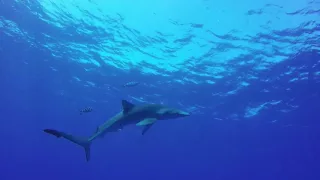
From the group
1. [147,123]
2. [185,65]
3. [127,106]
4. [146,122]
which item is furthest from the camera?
[185,65]

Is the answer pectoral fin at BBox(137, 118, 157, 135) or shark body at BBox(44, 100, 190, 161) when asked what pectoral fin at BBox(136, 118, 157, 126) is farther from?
shark body at BBox(44, 100, 190, 161)

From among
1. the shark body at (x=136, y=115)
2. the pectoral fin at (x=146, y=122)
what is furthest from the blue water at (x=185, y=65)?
the pectoral fin at (x=146, y=122)

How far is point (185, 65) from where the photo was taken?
964 inches

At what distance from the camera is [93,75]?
3141 centimetres

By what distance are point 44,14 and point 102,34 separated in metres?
4.65

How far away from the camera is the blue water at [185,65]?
1788cm

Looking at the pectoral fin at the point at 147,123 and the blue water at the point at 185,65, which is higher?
the blue water at the point at 185,65

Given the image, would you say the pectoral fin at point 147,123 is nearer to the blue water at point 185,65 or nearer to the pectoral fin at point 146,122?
the pectoral fin at point 146,122

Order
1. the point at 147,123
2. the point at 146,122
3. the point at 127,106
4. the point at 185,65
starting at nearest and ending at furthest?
the point at 147,123
the point at 146,122
the point at 127,106
the point at 185,65

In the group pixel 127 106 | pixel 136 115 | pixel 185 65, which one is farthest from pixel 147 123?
pixel 185 65

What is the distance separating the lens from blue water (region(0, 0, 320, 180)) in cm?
1788

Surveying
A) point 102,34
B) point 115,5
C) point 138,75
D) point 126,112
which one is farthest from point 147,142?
point 126,112

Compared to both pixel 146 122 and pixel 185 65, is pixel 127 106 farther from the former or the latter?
pixel 185 65

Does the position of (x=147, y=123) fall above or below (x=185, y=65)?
below
